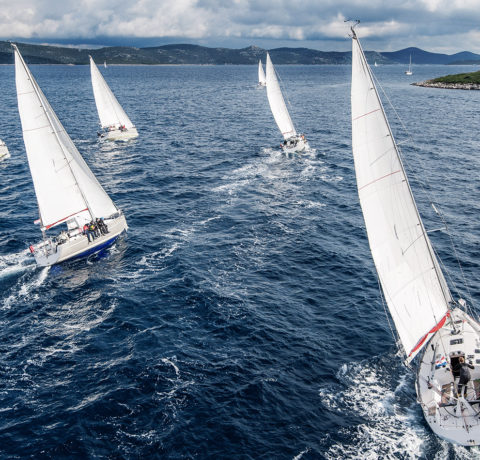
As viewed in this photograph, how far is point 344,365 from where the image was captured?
90.6 feet

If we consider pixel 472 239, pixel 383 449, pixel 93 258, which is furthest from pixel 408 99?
pixel 383 449

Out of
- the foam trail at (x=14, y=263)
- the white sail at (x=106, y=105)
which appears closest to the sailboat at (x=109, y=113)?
the white sail at (x=106, y=105)

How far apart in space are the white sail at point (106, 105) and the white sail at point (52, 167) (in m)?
51.1

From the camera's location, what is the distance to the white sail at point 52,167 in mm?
40375

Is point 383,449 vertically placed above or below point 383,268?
below

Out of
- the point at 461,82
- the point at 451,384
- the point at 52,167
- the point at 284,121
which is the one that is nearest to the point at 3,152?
the point at 52,167

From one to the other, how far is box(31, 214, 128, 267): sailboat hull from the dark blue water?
0.90 m

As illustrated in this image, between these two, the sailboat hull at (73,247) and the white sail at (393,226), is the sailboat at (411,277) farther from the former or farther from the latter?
the sailboat hull at (73,247)

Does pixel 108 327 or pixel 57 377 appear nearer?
pixel 57 377

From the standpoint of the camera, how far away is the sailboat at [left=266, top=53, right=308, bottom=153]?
3031 inches

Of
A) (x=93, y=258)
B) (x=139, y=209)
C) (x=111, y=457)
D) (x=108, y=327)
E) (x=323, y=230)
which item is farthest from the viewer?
(x=139, y=209)

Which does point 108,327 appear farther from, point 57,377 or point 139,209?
point 139,209

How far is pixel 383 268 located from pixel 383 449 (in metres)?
9.48

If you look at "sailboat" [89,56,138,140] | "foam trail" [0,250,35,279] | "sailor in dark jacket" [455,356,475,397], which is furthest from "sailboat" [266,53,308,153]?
"sailor in dark jacket" [455,356,475,397]
